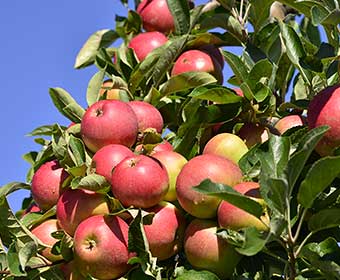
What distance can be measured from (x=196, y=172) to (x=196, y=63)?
0.56 metres

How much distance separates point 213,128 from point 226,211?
0.43 meters

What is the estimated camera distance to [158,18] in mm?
2275

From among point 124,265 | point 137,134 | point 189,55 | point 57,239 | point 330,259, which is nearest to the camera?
point 330,259

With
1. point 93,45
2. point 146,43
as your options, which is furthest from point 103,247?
point 93,45

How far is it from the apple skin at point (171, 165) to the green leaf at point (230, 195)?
32 cm

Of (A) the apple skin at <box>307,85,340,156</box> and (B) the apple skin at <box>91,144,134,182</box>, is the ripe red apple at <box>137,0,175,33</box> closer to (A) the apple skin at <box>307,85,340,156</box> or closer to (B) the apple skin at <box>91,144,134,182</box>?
(B) the apple skin at <box>91,144,134,182</box>

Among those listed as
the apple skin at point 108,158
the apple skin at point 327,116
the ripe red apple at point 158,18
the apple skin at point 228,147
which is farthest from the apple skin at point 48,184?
the ripe red apple at point 158,18

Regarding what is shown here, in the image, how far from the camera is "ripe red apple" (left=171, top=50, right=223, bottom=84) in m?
1.95

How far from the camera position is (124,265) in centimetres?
147

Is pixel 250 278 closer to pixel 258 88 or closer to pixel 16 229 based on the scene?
pixel 258 88

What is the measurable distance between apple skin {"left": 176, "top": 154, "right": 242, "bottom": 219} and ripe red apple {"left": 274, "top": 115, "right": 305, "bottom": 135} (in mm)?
219

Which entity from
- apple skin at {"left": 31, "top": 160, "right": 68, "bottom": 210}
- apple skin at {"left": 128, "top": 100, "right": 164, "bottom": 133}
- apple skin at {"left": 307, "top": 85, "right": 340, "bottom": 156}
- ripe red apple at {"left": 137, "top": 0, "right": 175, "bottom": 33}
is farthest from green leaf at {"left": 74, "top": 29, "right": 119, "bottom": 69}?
apple skin at {"left": 307, "top": 85, "right": 340, "bottom": 156}

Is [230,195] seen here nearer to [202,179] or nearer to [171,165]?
[202,179]

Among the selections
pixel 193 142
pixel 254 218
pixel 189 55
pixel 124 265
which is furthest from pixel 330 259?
pixel 189 55
